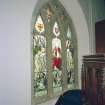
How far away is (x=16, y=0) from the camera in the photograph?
3.38 m

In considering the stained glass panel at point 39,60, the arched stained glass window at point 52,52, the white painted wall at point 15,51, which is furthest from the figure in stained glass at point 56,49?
the white painted wall at point 15,51

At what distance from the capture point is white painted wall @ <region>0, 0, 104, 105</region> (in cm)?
314

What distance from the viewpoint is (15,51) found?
330 cm

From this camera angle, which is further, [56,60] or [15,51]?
[56,60]

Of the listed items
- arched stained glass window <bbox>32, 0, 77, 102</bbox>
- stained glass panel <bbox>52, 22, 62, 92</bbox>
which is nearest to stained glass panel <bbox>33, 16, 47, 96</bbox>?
arched stained glass window <bbox>32, 0, 77, 102</bbox>

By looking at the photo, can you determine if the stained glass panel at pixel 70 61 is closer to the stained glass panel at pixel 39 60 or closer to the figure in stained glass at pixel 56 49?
the figure in stained glass at pixel 56 49

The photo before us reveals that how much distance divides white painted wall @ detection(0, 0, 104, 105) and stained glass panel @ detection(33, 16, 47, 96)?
477 millimetres

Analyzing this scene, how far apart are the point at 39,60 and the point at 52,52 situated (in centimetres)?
40

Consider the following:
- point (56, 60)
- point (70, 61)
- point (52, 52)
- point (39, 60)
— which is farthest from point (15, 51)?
point (70, 61)

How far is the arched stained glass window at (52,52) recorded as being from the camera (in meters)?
4.06

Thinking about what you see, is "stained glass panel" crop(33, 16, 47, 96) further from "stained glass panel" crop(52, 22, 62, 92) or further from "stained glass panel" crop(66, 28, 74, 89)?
"stained glass panel" crop(66, 28, 74, 89)

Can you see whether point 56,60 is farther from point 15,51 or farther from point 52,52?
point 15,51

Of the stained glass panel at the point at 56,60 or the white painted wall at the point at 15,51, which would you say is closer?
the white painted wall at the point at 15,51

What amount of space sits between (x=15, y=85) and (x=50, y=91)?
1166 millimetres
